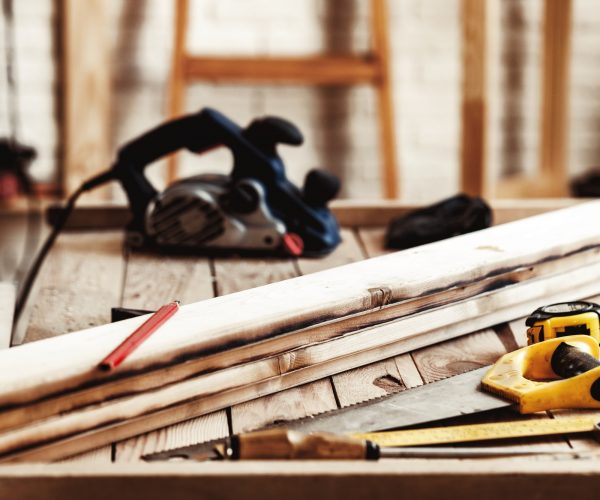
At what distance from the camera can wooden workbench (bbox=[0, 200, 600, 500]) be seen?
67 cm

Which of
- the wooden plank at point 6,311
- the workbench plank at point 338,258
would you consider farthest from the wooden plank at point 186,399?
the workbench plank at point 338,258

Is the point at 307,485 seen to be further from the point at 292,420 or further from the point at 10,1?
the point at 10,1

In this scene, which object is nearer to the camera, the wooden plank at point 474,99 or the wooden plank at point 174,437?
the wooden plank at point 174,437

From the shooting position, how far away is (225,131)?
1439mm

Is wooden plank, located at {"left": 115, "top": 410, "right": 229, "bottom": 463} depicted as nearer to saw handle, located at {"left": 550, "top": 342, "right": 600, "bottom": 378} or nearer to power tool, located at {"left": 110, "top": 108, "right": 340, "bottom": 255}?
saw handle, located at {"left": 550, "top": 342, "right": 600, "bottom": 378}

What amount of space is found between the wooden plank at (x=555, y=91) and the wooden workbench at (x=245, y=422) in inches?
61.7

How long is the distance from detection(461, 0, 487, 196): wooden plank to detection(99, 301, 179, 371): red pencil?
156cm

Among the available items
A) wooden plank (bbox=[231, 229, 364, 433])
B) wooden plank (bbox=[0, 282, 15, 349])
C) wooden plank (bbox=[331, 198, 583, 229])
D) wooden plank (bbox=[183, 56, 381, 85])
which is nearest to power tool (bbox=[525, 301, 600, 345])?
wooden plank (bbox=[231, 229, 364, 433])

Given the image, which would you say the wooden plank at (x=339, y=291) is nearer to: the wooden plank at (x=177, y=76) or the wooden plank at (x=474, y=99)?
the wooden plank at (x=474, y=99)

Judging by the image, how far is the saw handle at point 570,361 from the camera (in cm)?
88

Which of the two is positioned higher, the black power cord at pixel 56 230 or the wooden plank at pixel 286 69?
the wooden plank at pixel 286 69

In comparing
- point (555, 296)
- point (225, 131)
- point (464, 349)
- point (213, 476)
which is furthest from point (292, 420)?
point (225, 131)

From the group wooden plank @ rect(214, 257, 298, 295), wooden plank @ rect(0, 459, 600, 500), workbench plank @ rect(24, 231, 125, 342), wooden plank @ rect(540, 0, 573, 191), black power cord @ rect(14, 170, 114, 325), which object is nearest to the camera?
wooden plank @ rect(0, 459, 600, 500)

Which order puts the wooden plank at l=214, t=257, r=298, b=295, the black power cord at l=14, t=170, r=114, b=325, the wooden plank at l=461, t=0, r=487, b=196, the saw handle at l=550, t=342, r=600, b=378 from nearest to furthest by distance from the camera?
the saw handle at l=550, t=342, r=600, b=378 < the wooden plank at l=214, t=257, r=298, b=295 < the black power cord at l=14, t=170, r=114, b=325 < the wooden plank at l=461, t=0, r=487, b=196
